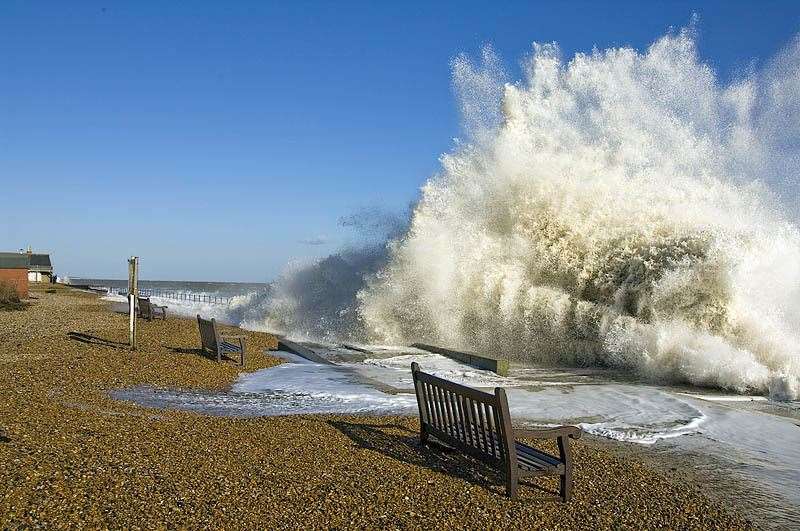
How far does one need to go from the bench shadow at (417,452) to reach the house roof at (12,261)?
42172 mm

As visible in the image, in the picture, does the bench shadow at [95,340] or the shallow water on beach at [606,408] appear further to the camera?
the bench shadow at [95,340]

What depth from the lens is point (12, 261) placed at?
42.9m

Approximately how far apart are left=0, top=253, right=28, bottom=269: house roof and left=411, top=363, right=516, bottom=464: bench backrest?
4371cm

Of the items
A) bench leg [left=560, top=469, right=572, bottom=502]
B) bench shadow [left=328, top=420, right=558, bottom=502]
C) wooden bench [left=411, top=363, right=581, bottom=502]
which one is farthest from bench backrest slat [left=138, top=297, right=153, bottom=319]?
bench leg [left=560, top=469, right=572, bottom=502]

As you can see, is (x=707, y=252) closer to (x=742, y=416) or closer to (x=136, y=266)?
(x=742, y=416)

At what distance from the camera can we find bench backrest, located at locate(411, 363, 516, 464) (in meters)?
5.42

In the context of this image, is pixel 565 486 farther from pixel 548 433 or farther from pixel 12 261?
pixel 12 261

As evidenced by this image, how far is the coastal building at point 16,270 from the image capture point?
40.1m

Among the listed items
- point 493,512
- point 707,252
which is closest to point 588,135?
point 707,252

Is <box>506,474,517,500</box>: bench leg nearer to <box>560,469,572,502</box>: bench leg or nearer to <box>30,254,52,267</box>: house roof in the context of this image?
<box>560,469,572,502</box>: bench leg


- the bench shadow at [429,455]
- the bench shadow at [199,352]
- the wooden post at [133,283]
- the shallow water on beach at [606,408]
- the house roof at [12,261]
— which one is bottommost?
the shallow water on beach at [606,408]

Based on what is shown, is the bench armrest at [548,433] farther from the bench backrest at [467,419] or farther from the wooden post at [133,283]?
the wooden post at [133,283]

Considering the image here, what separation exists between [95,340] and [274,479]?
1297cm

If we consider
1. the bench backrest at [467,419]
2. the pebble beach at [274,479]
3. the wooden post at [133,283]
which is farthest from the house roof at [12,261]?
the bench backrest at [467,419]
